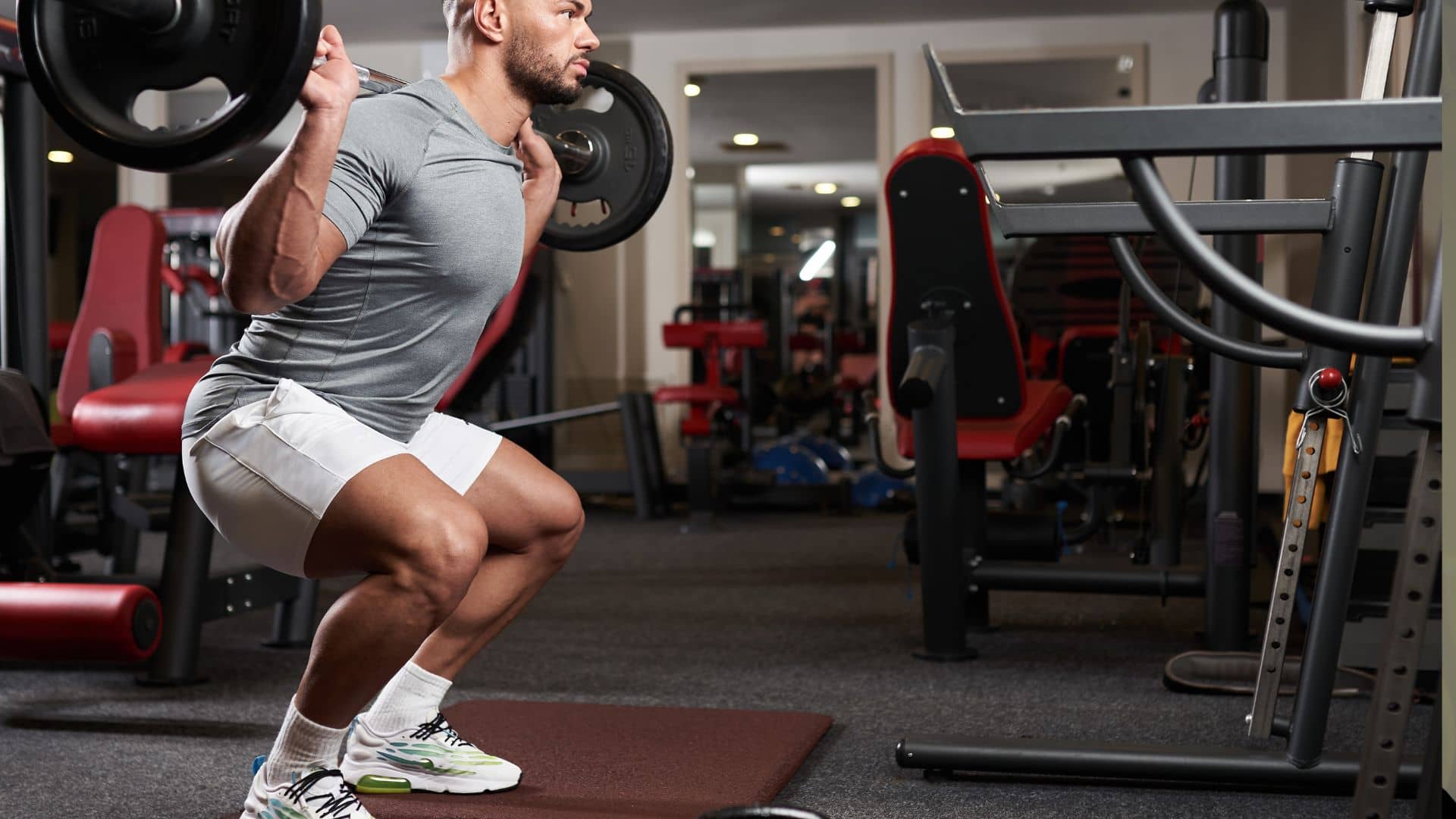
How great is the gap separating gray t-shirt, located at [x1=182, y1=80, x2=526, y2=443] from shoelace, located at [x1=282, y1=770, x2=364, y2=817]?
1.37ft

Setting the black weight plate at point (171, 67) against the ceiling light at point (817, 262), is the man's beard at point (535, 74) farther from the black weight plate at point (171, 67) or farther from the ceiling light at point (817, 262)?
the ceiling light at point (817, 262)

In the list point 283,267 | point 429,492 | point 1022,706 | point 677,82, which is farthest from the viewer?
point 677,82

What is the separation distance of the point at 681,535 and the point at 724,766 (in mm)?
3288

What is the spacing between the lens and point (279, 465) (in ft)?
4.83

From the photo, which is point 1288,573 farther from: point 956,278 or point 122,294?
point 122,294

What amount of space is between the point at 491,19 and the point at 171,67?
543mm

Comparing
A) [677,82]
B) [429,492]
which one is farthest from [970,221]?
[677,82]

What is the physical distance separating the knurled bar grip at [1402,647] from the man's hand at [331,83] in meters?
1.04

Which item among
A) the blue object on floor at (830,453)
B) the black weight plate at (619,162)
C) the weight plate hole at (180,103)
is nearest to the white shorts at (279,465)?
the black weight plate at (619,162)

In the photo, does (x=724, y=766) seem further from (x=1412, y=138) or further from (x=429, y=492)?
(x=1412, y=138)

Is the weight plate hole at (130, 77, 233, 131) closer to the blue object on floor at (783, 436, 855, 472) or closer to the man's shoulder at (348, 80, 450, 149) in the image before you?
the blue object on floor at (783, 436, 855, 472)

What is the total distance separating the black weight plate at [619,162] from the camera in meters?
2.13

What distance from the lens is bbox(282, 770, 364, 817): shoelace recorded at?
1.53 metres

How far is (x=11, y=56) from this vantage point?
8.71 feet
